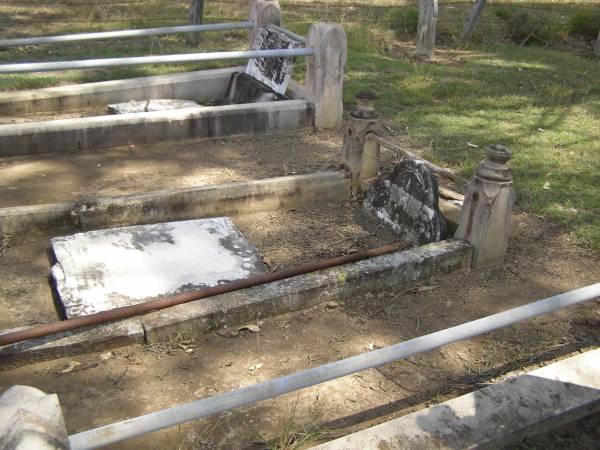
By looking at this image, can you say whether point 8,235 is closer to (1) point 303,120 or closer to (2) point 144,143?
(2) point 144,143

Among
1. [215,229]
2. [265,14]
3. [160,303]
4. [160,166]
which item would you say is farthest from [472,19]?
[160,303]

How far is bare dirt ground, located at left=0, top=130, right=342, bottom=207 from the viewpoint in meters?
5.09

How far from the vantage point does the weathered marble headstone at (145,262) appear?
364cm

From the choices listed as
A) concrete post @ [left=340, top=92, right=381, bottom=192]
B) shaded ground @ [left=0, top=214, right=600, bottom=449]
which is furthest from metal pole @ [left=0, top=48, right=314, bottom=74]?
shaded ground @ [left=0, top=214, right=600, bottom=449]

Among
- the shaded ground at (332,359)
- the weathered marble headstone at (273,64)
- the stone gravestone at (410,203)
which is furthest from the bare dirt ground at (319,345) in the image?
the weathered marble headstone at (273,64)

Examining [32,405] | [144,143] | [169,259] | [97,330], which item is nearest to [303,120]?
[144,143]

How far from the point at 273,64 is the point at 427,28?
361cm

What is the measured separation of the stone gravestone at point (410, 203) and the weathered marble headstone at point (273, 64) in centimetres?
249

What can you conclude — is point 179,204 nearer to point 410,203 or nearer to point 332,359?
point 410,203

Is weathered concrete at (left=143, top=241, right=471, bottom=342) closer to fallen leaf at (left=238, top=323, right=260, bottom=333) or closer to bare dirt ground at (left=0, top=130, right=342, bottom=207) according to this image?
fallen leaf at (left=238, top=323, right=260, bottom=333)

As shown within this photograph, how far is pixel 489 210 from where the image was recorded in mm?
3906

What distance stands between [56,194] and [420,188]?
9.10 ft

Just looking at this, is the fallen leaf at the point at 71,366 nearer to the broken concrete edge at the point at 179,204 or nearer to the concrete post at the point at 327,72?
the broken concrete edge at the point at 179,204

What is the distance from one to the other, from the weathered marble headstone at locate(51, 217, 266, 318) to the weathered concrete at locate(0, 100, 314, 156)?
5.90 ft
